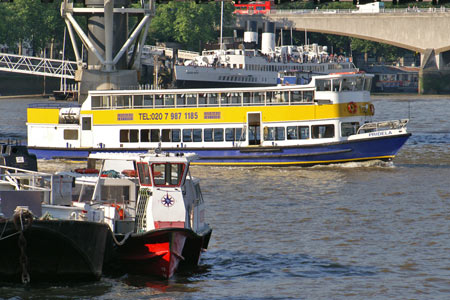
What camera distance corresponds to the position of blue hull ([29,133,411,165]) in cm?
5016

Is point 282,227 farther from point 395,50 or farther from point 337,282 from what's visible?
point 395,50

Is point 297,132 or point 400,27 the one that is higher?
point 400,27

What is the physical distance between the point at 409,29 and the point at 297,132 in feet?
331

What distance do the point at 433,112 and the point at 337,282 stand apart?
73.3 meters

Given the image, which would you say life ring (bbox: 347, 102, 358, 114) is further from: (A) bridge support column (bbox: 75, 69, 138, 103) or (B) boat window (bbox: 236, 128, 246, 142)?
(A) bridge support column (bbox: 75, 69, 138, 103)

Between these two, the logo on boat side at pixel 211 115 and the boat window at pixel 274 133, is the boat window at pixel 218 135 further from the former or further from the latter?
the boat window at pixel 274 133

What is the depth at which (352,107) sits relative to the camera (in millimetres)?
50219

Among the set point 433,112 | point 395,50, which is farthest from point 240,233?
point 395,50

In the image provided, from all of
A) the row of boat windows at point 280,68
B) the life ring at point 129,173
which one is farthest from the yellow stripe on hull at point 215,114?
the row of boat windows at point 280,68

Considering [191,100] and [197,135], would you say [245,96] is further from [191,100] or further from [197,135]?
[197,135]

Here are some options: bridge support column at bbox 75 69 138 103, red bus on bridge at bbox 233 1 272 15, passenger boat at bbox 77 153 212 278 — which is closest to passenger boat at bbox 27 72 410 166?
bridge support column at bbox 75 69 138 103

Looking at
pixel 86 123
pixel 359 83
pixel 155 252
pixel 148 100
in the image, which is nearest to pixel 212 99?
pixel 148 100

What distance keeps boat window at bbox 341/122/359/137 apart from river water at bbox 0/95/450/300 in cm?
167

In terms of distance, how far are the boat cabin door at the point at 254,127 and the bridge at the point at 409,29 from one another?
312 feet
